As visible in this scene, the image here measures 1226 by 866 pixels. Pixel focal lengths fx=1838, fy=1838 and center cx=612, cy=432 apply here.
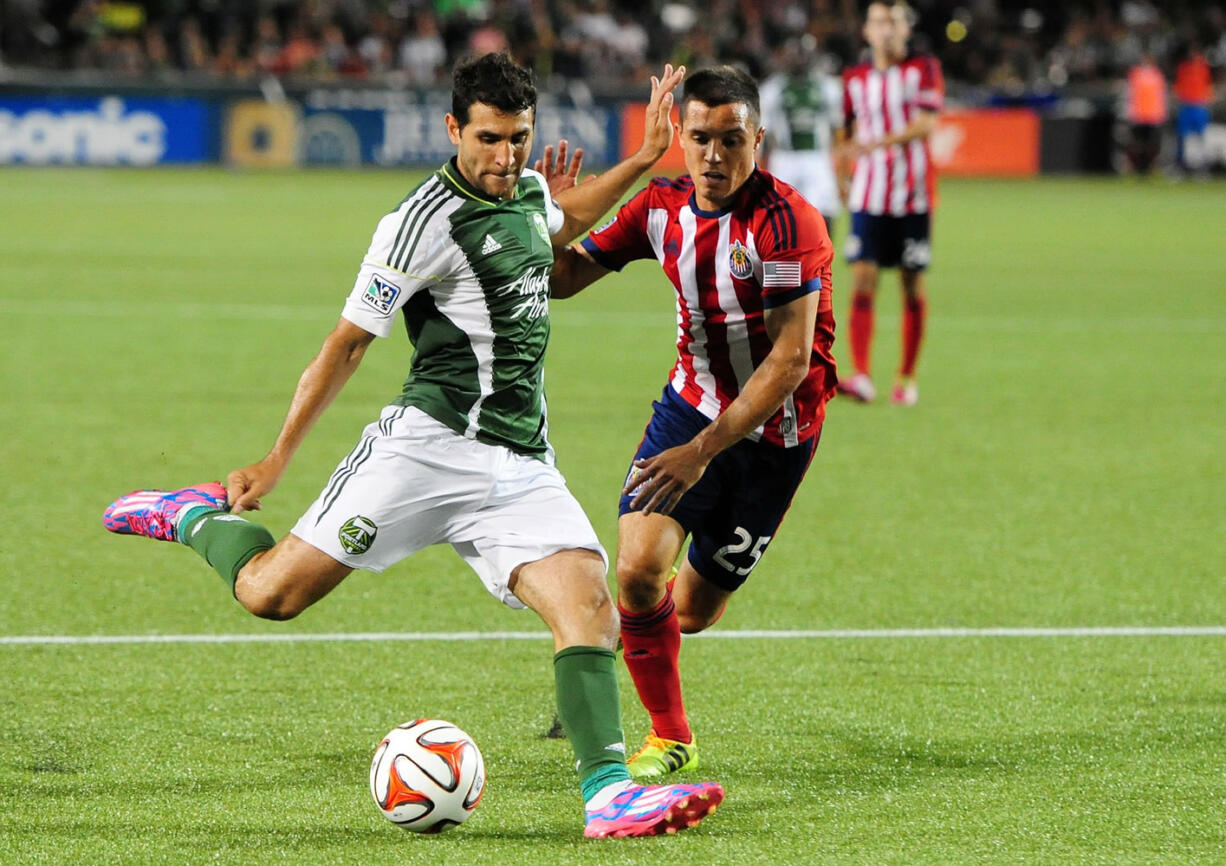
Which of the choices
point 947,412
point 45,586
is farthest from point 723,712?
point 947,412

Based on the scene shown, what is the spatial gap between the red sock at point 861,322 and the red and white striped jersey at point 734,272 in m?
5.78

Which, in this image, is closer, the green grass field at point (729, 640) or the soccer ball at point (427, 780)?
the soccer ball at point (427, 780)

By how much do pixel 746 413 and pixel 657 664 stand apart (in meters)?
0.71

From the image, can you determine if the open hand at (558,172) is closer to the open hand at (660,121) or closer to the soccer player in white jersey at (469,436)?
the open hand at (660,121)

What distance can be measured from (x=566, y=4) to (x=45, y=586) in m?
28.0

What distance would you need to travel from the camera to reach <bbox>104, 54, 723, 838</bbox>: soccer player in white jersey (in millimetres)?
4227

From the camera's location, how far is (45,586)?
6414mm

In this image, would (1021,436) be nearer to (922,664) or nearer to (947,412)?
(947,412)

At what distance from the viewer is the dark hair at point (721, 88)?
4.45 meters

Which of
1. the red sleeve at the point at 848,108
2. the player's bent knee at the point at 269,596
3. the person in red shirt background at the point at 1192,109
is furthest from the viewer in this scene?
the person in red shirt background at the point at 1192,109

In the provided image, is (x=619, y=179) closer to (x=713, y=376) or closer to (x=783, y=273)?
(x=713, y=376)

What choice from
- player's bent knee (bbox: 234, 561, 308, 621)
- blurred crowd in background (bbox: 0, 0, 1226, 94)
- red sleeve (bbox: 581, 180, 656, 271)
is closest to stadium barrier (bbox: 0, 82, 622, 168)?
blurred crowd in background (bbox: 0, 0, 1226, 94)

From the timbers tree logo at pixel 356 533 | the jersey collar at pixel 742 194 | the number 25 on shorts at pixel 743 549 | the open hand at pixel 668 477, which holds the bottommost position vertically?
the number 25 on shorts at pixel 743 549

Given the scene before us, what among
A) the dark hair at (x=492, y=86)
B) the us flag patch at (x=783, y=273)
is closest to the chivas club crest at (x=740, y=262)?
the us flag patch at (x=783, y=273)
